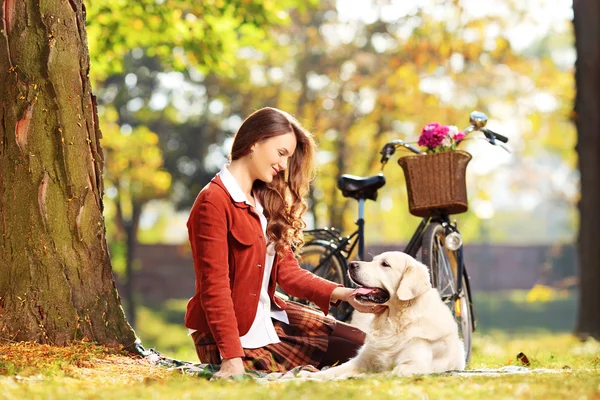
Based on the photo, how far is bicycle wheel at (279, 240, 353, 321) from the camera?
667 centimetres

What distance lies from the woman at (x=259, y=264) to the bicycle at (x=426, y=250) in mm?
1288

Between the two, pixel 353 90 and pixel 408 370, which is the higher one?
pixel 353 90

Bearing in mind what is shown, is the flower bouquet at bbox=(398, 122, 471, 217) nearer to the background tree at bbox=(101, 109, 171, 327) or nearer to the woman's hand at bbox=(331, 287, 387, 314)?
the woman's hand at bbox=(331, 287, 387, 314)

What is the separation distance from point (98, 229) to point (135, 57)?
18.4 metres

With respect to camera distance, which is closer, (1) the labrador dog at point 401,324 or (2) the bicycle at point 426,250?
(1) the labrador dog at point 401,324

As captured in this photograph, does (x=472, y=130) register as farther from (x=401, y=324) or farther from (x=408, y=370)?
(x=408, y=370)

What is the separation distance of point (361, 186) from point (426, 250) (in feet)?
2.66

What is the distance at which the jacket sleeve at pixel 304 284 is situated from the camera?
5.17 meters

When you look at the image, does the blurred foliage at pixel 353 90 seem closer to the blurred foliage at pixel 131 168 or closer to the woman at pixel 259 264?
the blurred foliage at pixel 131 168

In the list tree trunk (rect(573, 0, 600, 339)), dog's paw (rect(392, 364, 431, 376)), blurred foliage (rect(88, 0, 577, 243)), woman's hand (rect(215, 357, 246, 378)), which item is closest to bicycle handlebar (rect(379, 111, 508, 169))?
dog's paw (rect(392, 364, 431, 376))

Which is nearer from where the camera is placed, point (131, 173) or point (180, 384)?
point (180, 384)

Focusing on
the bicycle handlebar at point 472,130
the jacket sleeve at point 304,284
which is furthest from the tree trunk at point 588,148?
the jacket sleeve at point 304,284

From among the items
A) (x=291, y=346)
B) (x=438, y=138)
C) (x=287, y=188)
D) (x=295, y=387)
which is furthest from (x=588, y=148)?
(x=295, y=387)

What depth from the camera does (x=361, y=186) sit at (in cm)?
675
